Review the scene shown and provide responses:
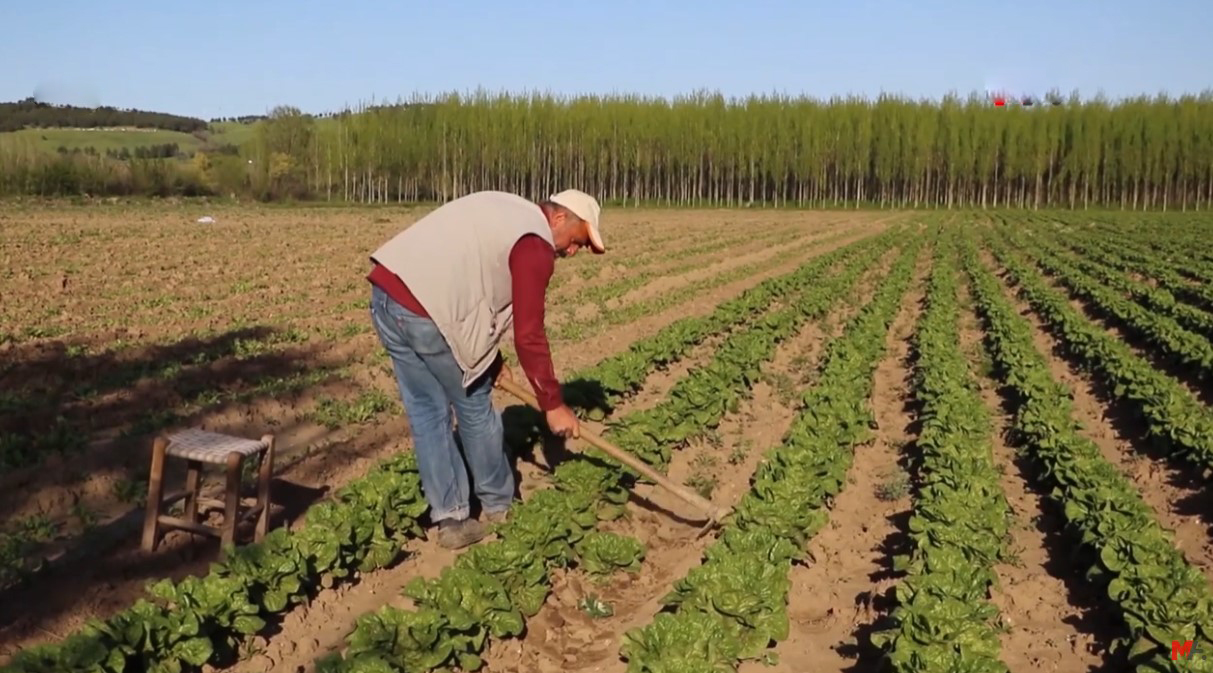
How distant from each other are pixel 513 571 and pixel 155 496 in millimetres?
1792

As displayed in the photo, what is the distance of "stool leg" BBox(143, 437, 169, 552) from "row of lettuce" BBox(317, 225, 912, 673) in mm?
1366

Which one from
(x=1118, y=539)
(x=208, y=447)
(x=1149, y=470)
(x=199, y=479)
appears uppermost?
(x=208, y=447)

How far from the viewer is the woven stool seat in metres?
5.24

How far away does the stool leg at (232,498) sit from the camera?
17.0 ft

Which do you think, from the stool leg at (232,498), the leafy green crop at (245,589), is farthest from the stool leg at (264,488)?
the leafy green crop at (245,589)

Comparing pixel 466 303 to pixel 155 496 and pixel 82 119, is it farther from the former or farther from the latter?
pixel 82 119

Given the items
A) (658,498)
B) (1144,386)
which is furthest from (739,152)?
(658,498)

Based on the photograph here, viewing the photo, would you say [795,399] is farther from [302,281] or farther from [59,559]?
[302,281]

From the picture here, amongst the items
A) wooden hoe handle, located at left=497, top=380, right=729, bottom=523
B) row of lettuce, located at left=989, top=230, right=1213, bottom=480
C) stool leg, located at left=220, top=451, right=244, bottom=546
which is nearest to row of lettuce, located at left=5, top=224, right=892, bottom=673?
stool leg, located at left=220, top=451, right=244, bottom=546

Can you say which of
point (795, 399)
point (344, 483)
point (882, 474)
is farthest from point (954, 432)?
point (344, 483)

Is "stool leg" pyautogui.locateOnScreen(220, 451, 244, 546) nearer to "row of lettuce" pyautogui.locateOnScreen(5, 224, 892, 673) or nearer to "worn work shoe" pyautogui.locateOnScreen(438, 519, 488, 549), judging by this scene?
"row of lettuce" pyautogui.locateOnScreen(5, 224, 892, 673)

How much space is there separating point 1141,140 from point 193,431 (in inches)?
2795

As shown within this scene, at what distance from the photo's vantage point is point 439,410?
18.6 feet

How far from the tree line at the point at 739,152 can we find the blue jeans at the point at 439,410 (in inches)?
2486
